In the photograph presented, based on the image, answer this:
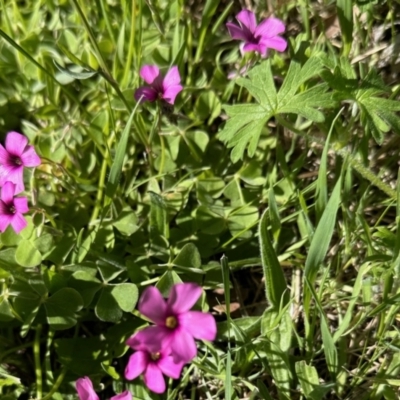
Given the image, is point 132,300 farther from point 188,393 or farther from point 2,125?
point 2,125

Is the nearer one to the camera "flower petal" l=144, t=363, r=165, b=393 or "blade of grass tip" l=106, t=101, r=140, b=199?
"flower petal" l=144, t=363, r=165, b=393

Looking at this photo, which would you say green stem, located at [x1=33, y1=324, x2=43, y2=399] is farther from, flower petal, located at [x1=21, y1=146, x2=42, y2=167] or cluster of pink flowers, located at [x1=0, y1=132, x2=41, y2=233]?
flower petal, located at [x1=21, y1=146, x2=42, y2=167]

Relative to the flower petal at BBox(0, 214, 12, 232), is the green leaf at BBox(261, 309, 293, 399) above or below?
below

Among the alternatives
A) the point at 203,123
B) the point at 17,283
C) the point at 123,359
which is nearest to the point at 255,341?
the point at 123,359

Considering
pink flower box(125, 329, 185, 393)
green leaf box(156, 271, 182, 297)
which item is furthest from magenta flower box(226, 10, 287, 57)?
pink flower box(125, 329, 185, 393)

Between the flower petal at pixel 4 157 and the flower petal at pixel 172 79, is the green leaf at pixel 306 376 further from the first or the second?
the flower petal at pixel 4 157

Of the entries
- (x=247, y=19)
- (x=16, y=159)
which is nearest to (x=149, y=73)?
(x=247, y=19)
